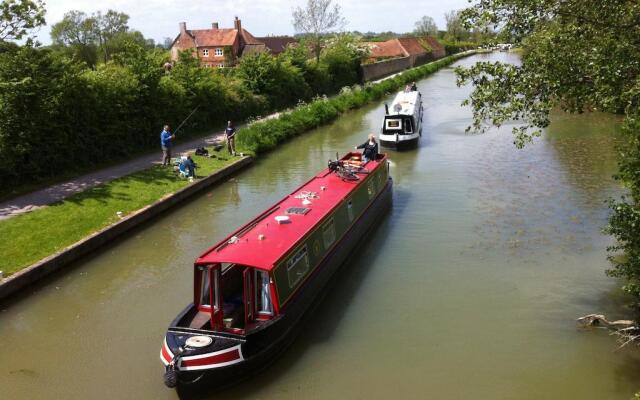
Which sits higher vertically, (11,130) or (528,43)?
(528,43)

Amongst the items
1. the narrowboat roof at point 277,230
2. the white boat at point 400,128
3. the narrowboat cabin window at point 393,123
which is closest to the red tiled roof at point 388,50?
the white boat at point 400,128

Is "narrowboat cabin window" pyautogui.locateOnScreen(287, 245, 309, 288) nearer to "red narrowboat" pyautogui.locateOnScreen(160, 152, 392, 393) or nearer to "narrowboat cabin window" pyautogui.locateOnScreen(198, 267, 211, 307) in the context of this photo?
"red narrowboat" pyautogui.locateOnScreen(160, 152, 392, 393)

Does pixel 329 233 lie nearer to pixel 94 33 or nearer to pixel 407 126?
pixel 407 126

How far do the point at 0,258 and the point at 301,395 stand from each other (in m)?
7.53

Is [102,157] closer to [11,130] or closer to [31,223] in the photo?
[11,130]

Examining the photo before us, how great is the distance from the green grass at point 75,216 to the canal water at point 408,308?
2.62ft

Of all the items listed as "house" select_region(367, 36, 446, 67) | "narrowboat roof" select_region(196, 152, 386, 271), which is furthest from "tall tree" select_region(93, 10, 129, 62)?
"narrowboat roof" select_region(196, 152, 386, 271)

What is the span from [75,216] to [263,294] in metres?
7.59

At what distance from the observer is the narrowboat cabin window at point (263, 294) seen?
27.5 feet

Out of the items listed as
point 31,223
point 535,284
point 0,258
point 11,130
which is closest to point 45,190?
point 11,130

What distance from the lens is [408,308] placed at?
392 inches

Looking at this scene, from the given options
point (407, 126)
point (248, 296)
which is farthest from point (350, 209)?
point (407, 126)

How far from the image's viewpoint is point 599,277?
10.7 meters

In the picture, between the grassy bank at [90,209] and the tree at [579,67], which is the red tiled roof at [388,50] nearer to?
the grassy bank at [90,209]
